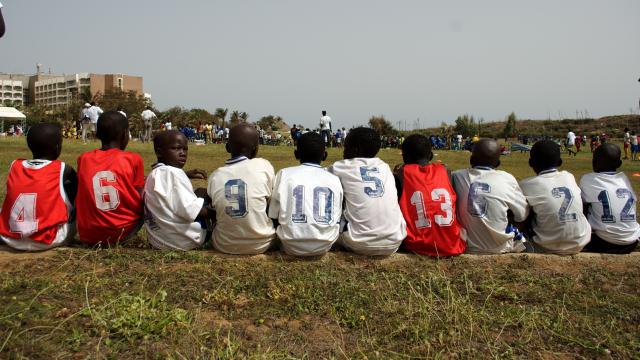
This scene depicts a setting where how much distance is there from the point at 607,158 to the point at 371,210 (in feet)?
7.92

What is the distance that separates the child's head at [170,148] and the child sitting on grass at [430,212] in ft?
6.47

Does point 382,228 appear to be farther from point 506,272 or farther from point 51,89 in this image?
point 51,89

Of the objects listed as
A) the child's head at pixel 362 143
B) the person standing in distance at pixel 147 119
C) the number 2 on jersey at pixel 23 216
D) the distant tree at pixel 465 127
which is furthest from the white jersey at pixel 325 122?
the distant tree at pixel 465 127

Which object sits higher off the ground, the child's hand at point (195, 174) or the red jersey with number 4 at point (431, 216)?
the child's hand at point (195, 174)

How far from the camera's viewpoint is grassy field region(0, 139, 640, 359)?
2.88 m

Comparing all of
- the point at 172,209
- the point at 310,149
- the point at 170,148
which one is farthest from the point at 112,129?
the point at 310,149

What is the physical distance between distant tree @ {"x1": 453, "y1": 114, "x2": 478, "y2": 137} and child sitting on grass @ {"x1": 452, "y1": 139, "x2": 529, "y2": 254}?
4857 cm

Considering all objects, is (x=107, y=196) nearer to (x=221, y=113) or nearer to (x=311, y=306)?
(x=311, y=306)

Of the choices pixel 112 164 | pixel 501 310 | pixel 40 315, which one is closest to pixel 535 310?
pixel 501 310

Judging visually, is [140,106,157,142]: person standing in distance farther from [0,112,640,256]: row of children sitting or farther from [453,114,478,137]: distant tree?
[453,114,478,137]: distant tree

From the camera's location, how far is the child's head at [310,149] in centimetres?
450

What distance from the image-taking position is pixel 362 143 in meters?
4.68

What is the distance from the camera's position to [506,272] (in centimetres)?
415

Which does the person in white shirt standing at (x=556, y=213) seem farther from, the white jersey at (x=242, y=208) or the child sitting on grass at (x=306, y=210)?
the white jersey at (x=242, y=208)
